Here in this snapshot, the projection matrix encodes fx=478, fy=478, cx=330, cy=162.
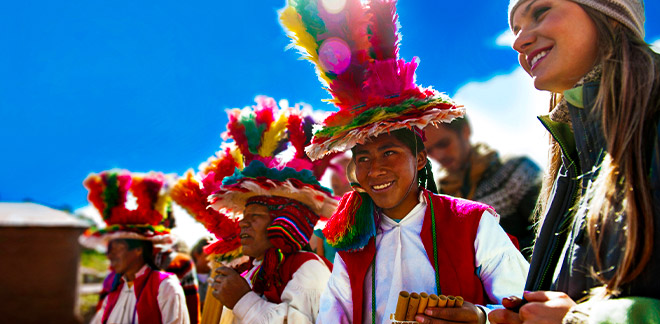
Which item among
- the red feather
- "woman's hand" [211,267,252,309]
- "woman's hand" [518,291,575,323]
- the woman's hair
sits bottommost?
"woman's hand" [518,291,575,323]

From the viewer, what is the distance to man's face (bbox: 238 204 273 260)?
3.26m

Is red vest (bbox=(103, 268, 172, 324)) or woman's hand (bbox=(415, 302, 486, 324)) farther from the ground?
red vest (bbox=(103, 268, 172, 324))

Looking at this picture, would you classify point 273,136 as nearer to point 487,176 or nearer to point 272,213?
point 272,213

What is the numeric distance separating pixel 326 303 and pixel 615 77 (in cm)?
157

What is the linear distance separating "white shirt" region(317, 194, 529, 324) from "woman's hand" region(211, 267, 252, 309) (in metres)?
0.84

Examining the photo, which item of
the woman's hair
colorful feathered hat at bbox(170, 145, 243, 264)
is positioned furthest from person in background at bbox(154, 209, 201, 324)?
the woman's hair

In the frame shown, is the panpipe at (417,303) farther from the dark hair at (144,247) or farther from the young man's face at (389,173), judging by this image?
the dark hair at (144,247)

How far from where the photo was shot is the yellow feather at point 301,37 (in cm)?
235

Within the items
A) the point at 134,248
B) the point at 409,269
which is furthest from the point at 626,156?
the point at 134,248

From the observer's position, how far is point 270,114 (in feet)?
12.3

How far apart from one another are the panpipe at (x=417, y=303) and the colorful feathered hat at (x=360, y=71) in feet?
2.46

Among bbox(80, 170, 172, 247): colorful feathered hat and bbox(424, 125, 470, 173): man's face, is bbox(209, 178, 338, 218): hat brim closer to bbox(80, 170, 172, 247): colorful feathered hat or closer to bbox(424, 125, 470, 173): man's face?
bbox(424, 125, 470, 173): man's face

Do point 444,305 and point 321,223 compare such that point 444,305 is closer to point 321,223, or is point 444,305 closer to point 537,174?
point 321,223

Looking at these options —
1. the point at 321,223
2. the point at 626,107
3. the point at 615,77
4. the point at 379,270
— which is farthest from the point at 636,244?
the point at 321,223
